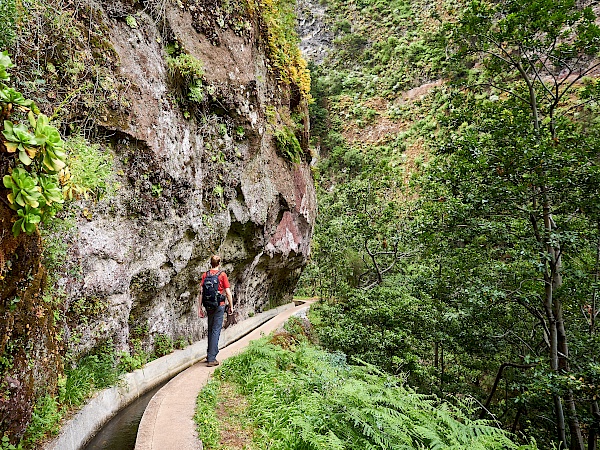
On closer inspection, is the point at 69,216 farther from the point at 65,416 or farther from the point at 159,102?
the point at 159,102

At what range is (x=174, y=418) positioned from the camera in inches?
179

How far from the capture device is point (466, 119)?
371 inches

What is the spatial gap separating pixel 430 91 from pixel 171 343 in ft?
143

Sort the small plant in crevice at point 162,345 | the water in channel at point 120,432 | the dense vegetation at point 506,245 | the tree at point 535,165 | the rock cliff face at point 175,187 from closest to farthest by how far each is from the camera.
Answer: the water in channel at point 120,432 < the rock cliff face at point 175,187 < the small plant in crevice at point 162,345 < the tree at point 535,165 < the dense vegetation at point 506,245

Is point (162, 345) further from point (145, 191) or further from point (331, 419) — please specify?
point (331, 419)

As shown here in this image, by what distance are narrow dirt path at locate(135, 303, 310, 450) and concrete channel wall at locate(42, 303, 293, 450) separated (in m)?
0.55

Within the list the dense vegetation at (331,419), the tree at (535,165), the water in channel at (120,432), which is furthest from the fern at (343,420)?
the tree at (535,165)

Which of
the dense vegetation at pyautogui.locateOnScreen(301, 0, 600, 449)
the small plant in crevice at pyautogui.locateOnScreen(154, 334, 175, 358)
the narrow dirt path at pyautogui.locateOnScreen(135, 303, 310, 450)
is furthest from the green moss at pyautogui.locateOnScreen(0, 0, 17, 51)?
the dense vegetation at pyautogui.locateOnScreen(301, 0, 600, 449)

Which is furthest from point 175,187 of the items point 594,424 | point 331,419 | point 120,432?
point 594,424

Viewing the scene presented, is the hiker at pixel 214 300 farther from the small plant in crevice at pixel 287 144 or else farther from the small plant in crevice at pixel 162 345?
the small plant in crevice at pixel 287 144

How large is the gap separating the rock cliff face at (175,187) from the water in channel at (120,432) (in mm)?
1116

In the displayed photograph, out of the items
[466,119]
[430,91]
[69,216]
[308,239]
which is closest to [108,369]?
[69,216]

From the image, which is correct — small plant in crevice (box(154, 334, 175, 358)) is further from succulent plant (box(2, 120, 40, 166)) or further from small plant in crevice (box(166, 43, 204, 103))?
succulent plant (box(2, 120, 40, 166))

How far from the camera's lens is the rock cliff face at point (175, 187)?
613 centimetres
